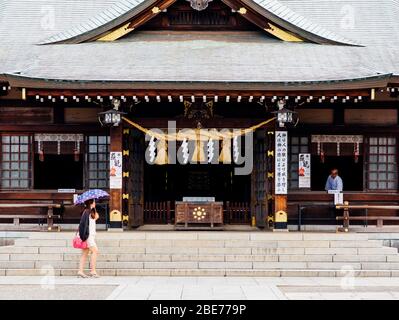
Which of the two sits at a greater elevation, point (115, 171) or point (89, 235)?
point (115, 171)

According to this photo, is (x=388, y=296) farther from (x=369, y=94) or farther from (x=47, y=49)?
(x=47, y=49)

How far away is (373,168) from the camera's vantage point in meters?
20.3

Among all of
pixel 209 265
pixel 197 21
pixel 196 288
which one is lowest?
pixel 196 288

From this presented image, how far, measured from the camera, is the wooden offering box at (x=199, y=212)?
1938 cm

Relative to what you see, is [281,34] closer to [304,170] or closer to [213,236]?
[304,170]

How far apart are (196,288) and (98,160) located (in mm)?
8075

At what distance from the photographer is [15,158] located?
2020 centimetres

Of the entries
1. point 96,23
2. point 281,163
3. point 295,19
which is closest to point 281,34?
point 295,19

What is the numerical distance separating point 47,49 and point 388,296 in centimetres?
1368

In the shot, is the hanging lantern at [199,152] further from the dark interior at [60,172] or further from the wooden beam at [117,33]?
the dark interior at [60,172]

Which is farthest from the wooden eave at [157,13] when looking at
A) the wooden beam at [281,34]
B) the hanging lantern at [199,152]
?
the hanging lantern at [199,152]

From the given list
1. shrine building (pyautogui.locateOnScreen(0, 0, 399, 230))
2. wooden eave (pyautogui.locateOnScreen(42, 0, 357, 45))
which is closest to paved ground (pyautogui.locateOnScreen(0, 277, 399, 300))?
shrine building (pyautogui.locateOnScreen(0, 0, 399, 230))

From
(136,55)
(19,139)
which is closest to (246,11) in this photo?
(136,55)

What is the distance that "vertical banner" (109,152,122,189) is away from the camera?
18.5m
